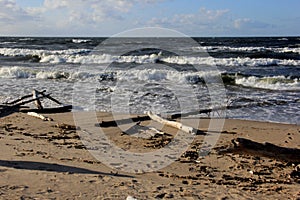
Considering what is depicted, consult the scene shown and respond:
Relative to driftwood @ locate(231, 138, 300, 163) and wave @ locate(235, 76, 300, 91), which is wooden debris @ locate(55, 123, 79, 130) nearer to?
driftwood @ locate(231, 138, 300, 163)

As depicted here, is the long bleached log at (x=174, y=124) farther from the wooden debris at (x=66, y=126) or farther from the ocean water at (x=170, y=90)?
the ocean water at (x=170, y=90)

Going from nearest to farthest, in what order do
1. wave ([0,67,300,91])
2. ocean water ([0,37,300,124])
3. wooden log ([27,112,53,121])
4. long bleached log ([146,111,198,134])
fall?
long bleached log ([146,111,198,134]) → wooden log ([27,112,53,121]) → ocean water ([0,37,300,124]) → wave ([0,67,300,91])

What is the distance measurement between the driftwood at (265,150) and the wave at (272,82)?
1221 centimetres

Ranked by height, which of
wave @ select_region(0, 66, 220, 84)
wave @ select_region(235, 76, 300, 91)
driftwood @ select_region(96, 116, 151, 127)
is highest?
wave @ select_region(0, 66, 220, 84)

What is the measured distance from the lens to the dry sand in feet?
15.6

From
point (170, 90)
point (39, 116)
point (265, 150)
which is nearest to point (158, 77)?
point (170, 90)

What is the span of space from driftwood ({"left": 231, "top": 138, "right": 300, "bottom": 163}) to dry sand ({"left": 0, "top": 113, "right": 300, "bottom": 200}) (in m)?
0.04

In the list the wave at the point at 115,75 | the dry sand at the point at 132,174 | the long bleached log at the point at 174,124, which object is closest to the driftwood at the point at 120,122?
the long bleached log at the point at 174,124

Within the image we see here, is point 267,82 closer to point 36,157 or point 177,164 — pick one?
point 177,164

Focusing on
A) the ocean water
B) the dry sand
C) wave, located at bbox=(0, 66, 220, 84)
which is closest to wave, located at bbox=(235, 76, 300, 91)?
the ocean water

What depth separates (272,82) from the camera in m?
19.5

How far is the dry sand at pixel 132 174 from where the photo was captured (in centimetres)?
477

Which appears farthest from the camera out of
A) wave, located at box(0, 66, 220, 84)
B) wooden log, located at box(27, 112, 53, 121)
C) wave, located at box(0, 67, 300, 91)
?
wave, located at box(0, 66, 220, 84)

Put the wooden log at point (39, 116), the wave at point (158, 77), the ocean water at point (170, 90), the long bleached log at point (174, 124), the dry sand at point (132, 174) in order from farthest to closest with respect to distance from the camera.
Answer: the wave at point (158, 77), the ocean water at point (170, 90), the wooden log at point (39, 116), the long bleached log at point (174, 124), the dry sand at point (132, 174)
